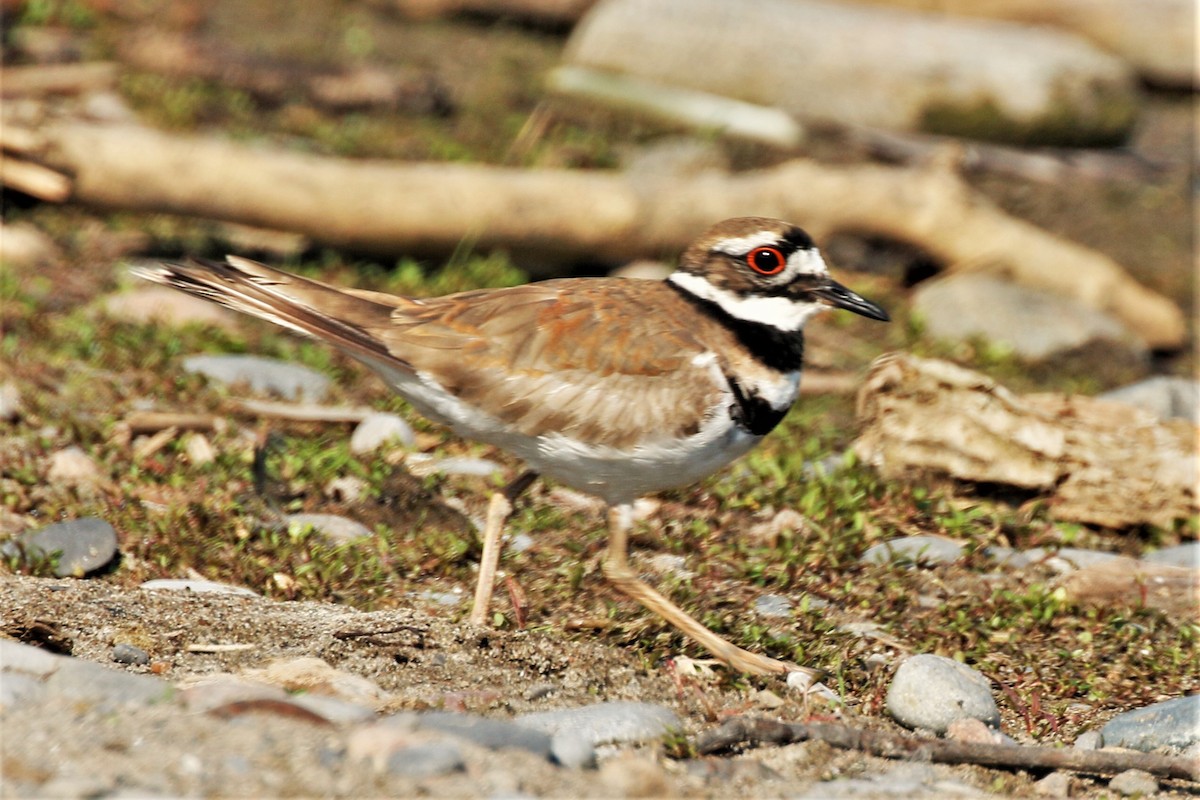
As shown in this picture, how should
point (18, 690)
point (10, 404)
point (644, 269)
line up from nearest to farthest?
point (18, 690), point (10, 404), point (644, 269)

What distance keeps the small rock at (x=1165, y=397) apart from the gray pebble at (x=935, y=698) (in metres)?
3.11

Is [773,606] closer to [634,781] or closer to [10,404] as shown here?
[634,781]

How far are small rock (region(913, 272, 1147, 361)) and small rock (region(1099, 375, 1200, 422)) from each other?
699mm

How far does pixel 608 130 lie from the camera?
10.6 metres

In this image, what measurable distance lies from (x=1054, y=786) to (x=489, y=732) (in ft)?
4.98

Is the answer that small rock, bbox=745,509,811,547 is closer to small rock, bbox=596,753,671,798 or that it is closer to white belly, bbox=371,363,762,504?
white belly, bbox=371,363,762,504

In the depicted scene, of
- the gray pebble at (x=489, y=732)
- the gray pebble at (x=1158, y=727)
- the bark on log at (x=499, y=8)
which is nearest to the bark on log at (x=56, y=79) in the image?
the bark on log at (x=499, y=8)

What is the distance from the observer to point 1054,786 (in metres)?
3.90

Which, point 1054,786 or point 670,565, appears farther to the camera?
point 670,565

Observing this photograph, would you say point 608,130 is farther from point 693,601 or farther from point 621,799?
point 621,799

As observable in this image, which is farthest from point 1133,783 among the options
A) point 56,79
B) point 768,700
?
point 56,79

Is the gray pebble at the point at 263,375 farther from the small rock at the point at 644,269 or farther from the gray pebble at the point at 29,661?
the gray pebble at the point at 29,661

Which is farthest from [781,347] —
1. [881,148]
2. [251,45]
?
[251,45]

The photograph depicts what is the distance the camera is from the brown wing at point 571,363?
445 centimetres
